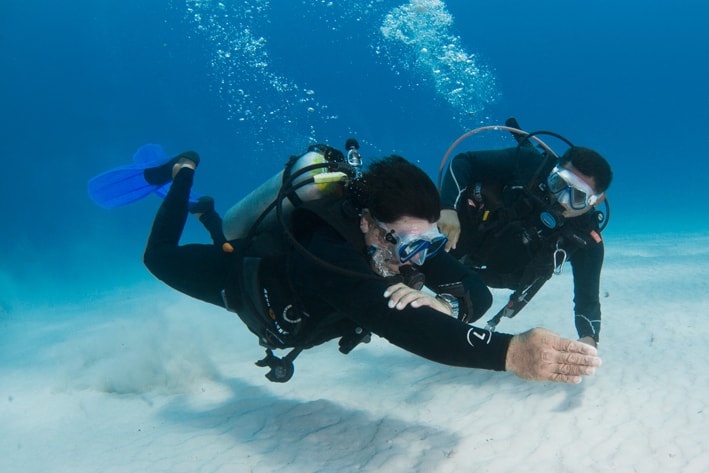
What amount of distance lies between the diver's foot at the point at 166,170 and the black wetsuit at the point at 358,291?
1704mm

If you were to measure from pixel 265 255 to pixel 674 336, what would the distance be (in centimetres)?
640

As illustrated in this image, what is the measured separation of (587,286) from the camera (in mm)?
4828

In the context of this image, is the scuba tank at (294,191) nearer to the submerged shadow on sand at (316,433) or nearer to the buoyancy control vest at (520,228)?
the submerged shadow on sand at (316,433)

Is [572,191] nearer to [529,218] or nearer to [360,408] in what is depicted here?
[529,218]

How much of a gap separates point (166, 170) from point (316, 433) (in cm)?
383

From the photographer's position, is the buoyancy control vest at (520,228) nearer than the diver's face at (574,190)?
No

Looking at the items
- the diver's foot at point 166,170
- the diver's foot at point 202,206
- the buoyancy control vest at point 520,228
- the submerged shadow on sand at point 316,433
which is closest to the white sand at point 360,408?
the submerged shadow on sand at point 316,433

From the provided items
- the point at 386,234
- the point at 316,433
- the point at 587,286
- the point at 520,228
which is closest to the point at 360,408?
the point at 316,433

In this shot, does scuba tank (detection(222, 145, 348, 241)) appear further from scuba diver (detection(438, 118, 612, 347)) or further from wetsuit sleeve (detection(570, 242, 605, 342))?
wetsuit sleeve (detection(570, 242, 605, 342))

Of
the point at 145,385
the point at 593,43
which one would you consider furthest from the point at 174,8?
the point at 593,43

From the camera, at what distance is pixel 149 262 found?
4.50 metres

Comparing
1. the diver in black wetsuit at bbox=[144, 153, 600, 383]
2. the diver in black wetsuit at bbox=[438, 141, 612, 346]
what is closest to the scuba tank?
the diver in black wetsuit at bbox=[144, 153, 600, 383]

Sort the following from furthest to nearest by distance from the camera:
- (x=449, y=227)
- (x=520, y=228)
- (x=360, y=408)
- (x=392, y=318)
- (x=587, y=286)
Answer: (x=360, y=408)
(x=520, y=228)
(x=587, y=286)
(x=449, y=227)
(x=392, y=318)

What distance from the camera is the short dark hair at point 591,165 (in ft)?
15.2
